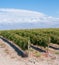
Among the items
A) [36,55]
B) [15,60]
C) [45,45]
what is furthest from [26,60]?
[45,45]

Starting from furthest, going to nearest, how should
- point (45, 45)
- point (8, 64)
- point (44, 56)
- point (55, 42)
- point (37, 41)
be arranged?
point (55, 42) → point (37, 41) → point (45, 45) → point (44, 56) → point (8, 64)

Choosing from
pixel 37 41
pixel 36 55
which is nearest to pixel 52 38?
pixel 37 41

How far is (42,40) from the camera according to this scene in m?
30.3

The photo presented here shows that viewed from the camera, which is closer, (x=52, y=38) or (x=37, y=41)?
(x=37, y=41)

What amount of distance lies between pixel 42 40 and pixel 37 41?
4.92 feet

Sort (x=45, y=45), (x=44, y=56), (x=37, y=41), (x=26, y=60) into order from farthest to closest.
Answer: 1. (x=37, y=41)
2. (x=45, y=45)
3. (x=44, y=56)
4. (x=26, y=60)

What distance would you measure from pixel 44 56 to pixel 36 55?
0.70m

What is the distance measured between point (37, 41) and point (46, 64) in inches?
543

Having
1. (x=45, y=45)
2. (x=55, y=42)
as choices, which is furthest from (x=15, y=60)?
(x=55, y=42)

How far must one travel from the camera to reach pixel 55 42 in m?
34.7

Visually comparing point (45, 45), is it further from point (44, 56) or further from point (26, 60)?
point (26, 60)

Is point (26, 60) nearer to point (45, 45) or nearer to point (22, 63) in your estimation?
point (22, 63)

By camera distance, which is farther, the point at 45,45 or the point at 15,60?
the point at 45,45

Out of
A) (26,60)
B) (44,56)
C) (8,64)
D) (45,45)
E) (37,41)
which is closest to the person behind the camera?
(8,64)
